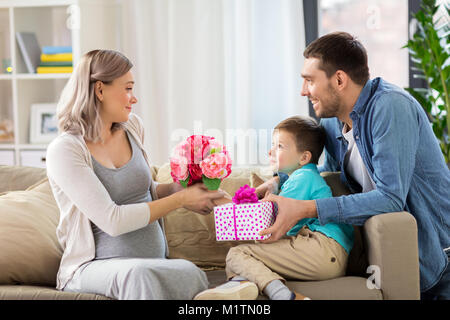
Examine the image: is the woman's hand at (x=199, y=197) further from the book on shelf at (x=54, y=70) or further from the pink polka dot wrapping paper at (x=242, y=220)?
the book on shelf at (x=54, y=70)

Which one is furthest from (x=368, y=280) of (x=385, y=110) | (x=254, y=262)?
(x=385, y=110)

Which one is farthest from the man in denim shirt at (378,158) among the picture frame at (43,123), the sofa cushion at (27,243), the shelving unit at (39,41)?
the picture frame at (43,123)

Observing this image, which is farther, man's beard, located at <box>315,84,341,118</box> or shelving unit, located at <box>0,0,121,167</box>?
shelving unit, located at <box>0,0,121,167</box>

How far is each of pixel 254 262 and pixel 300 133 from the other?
0.58m

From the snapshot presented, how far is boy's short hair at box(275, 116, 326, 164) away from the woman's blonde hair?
693 millimetres

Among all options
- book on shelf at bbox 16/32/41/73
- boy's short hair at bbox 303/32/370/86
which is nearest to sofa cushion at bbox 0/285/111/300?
boy's short hair at bbox 303/32/370/86

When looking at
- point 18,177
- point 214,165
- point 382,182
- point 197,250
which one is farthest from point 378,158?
point 18,177

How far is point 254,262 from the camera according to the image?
6.17 ft

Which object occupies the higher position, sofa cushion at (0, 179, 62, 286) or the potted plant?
the potted plant

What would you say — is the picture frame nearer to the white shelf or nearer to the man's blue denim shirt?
the white shelf

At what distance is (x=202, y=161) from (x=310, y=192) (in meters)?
0.46

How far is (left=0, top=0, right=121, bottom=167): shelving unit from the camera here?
144 inches

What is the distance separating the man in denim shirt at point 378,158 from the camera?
6.26 feet
